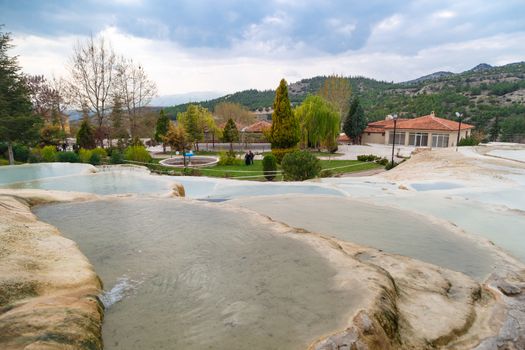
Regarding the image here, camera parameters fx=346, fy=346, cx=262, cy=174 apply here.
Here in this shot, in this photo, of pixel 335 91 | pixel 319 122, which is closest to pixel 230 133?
pixel 319 122

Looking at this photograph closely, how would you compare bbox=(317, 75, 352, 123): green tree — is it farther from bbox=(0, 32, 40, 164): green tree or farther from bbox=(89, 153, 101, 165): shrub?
bbox=(0, 32, 40, 164): green tree

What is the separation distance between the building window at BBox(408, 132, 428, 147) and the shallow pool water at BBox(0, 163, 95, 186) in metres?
30.1

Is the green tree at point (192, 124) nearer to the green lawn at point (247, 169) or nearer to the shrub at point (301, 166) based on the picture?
the green lawn at point (247, 169)

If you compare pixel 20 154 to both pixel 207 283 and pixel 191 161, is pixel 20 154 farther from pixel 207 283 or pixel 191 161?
pixel 207 283

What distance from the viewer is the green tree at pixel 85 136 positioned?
25.5 meters

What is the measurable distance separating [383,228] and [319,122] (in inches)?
986

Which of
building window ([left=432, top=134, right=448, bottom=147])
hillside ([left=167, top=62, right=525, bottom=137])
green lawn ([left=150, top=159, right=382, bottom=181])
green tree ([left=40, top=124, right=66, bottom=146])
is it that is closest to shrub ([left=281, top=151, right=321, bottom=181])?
green lawn ([left=150, top=159, right=382, bottom=181])

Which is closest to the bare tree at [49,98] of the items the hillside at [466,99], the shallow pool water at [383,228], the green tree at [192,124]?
the green tree at [192,124]

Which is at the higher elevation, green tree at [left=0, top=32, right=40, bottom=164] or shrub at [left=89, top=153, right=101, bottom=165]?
green tree at [left=0, top=32, right=40, bottom=164]

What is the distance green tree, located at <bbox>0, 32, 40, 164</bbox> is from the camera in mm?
16812

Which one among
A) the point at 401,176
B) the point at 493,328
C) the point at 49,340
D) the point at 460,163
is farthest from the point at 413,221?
the point at 460,163

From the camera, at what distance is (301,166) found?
47.9 ft

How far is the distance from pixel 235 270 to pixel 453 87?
6305 cm

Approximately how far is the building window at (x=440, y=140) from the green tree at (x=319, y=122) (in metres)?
9.85
